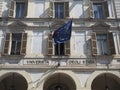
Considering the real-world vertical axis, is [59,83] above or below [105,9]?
below

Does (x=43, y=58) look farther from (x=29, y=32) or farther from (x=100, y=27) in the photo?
(x=100, y=27)

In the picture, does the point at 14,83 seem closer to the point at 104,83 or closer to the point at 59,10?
the point at 104,83

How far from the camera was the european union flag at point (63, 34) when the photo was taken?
23.3 metres

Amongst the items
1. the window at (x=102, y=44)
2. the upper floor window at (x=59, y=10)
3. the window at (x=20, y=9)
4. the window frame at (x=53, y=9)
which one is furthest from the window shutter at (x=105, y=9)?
the window at (x=20, y=9)

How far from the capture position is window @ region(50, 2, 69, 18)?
26.2m

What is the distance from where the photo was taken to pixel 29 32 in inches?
985

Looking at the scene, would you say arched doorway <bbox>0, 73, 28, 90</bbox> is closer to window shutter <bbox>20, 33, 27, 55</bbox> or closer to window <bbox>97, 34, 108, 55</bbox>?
window shutter <bbox>20, 33, 27, 55</bbox>

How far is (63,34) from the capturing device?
76.8ft

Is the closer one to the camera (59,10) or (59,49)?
(59,49)

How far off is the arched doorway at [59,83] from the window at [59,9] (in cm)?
594

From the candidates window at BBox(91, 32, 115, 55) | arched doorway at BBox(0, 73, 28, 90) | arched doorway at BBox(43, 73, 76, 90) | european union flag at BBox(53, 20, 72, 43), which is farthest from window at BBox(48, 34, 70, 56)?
arched doorway at BBox(0, 73, 28, 90)

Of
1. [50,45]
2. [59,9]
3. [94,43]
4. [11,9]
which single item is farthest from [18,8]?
[94,43]

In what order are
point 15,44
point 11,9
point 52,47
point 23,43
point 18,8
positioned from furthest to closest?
point 18,8 < point 11,9 < point 15,44 < point 23,43 < point 52,47

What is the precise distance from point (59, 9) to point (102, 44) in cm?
547
